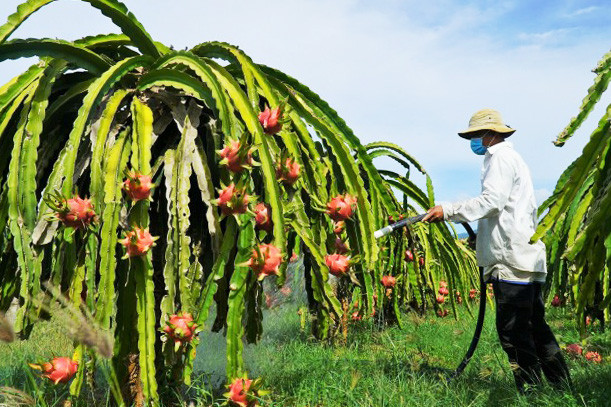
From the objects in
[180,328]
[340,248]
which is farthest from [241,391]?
[340,248]

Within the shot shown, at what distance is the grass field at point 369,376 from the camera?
126 inches

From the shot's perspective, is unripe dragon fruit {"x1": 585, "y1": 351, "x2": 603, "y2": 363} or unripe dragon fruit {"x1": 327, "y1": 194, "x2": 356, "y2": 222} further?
unripe dragon fruit {"x1": 585, "y1": 351, "x2": 603, "y2": 363}

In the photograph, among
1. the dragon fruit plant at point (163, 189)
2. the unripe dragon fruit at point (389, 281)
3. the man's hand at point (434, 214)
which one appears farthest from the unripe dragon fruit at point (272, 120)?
the unripe dragon fruit at point (389, 281)

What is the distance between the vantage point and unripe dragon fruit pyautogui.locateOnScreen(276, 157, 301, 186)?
2.38 meters

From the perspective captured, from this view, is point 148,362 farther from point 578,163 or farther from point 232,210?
point 578,163

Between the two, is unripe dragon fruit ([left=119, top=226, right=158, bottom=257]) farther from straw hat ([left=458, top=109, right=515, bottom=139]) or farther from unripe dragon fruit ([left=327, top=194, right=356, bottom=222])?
straw hat ([left=458, top=109, right=515, bottom=139])

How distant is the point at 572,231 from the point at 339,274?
38.5 inches

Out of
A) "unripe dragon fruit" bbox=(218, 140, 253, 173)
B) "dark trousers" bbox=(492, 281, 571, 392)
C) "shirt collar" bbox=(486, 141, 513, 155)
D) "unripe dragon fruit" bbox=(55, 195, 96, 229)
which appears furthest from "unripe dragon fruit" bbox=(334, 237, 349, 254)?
"shirt collar" bbox=(486, 141, 513, 155)

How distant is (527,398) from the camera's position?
11.1ft

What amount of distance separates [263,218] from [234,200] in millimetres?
183


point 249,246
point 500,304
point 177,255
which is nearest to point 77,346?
point 177,255

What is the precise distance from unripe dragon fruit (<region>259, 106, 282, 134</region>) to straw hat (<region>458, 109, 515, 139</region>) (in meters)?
1.76

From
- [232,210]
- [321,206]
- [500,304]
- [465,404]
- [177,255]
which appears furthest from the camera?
[500,304]

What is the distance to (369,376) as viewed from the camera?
381 centimetres
